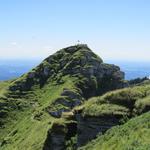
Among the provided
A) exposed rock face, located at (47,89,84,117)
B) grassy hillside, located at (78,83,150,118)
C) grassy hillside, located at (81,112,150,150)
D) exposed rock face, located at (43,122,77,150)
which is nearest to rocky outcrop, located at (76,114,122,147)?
grassy hillside, located at (78,83,150,118)

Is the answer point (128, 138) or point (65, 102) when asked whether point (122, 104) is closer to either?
point (128, 138)

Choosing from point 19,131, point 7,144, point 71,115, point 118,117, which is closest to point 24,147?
point 7,144

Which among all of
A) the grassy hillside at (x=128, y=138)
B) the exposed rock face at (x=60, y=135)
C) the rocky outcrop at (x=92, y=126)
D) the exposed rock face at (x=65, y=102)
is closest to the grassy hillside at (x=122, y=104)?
the rocky outcrop at (x=92, y=126)

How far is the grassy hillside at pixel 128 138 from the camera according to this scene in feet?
140

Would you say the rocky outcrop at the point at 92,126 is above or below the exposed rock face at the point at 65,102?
above

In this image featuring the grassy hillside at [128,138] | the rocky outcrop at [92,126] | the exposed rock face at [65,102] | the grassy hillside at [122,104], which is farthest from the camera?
the exposed rock face at [65,102]

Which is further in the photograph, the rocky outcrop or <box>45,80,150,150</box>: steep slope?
the rocky outcrop

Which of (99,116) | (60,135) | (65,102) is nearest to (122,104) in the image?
(99,116)

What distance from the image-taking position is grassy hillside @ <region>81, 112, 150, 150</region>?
42647 millimetres

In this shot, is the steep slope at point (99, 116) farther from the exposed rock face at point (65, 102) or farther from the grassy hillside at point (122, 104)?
the exposed rock face at point (65, 102)

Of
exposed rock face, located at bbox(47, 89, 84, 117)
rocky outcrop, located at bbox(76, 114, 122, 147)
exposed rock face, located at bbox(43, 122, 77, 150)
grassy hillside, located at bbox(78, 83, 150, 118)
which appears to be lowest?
exposed rock face, located at bbox(47, 89, 84, 117)

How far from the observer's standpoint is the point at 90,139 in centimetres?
5741

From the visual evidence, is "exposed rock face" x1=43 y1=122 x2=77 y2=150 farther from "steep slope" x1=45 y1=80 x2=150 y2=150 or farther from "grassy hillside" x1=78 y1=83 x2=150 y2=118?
"grassy hillside" x1=78 y1=83 x2=150 y2=118

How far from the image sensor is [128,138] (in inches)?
1795
